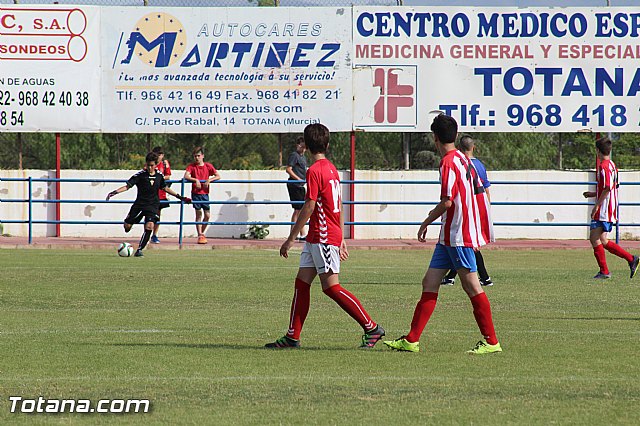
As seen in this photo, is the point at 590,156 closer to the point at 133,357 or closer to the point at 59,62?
the point at 59,62

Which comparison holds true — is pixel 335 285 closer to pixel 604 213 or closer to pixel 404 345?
pixel 404 345

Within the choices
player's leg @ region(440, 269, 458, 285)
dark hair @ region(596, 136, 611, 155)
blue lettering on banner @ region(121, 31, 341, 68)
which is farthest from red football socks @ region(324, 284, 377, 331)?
blue lettering on banner @ region(121, 31, 341, 68)

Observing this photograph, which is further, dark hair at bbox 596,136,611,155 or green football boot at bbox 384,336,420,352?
dark hair at bbox 596,136,611,155

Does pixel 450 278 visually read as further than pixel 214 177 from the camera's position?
No

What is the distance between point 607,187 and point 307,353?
8.20 m

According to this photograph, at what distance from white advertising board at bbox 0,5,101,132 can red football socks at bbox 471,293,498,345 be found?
17701 millimetres

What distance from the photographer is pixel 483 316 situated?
28.6 ft

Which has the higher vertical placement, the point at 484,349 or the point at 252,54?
the point at 252,54

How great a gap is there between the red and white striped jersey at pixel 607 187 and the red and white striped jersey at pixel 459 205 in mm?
7501

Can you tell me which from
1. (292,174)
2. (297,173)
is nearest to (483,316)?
(292,174)

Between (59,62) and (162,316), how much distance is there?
1487 centimetres

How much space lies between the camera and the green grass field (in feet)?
21.8

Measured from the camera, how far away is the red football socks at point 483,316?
343 inches

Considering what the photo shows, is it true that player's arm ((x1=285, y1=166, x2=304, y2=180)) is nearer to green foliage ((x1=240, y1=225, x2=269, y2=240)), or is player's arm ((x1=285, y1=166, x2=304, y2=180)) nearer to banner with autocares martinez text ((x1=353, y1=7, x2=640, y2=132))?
green foliage ((x1=240, y1=225, x2=269, y2=240))
